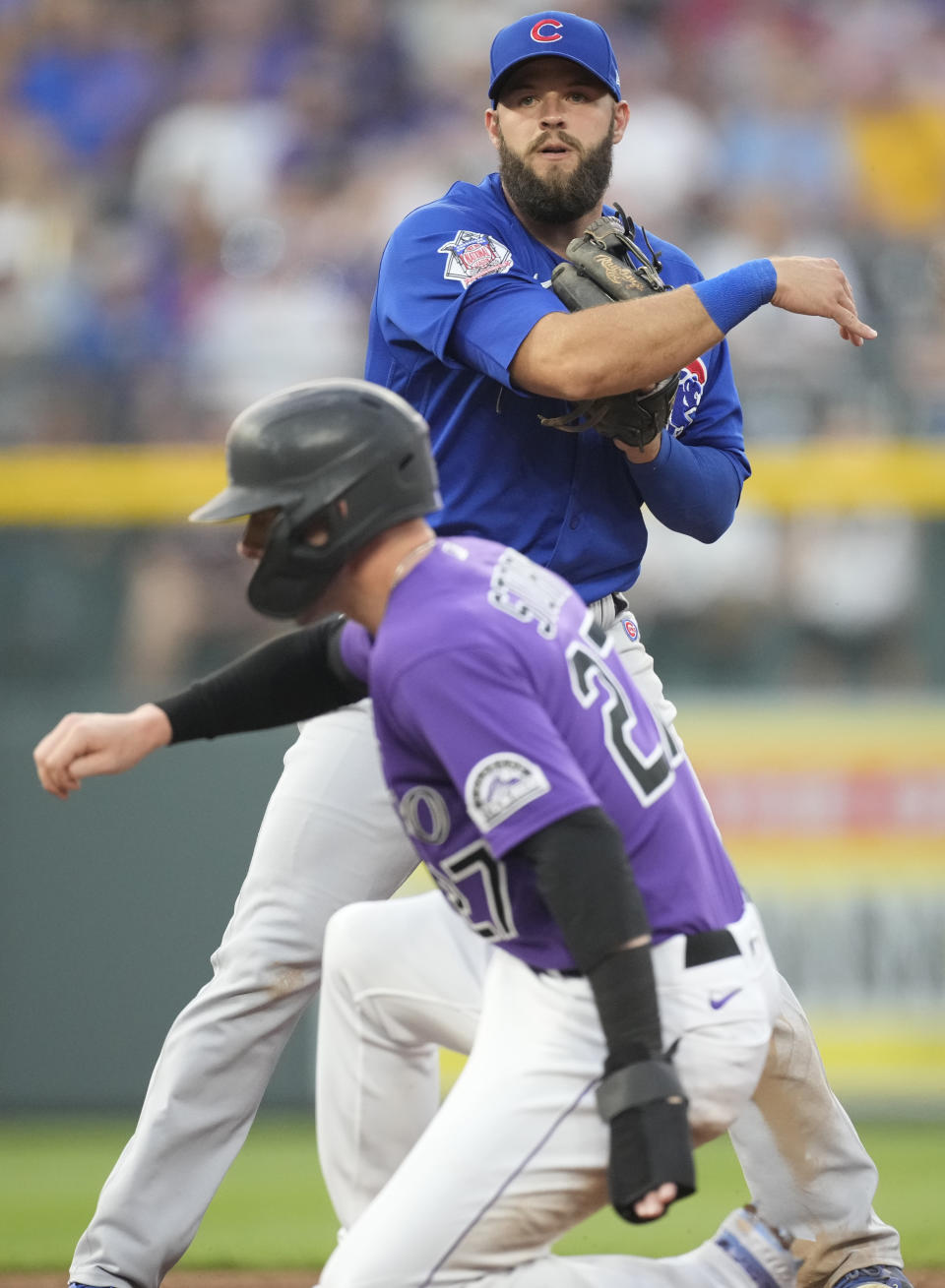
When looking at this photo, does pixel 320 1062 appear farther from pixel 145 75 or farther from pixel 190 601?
pixel 145 75

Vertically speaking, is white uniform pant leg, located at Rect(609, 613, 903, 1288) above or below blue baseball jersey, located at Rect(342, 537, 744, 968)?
below

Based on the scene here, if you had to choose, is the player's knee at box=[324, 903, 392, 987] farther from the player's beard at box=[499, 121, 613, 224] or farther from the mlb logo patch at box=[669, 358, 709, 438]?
the player's beard at box=[499, 121, 613, 224]

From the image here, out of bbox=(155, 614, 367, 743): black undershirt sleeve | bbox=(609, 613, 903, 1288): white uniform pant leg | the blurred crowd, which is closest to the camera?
bbox=(155, 614, 367, 743): black undershirt sleeve

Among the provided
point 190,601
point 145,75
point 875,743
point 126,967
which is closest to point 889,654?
point 875,743

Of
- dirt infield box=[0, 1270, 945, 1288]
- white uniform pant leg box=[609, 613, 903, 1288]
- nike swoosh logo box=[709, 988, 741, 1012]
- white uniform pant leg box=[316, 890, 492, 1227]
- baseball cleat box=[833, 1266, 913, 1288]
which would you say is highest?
nike swoosh logo box=[709, 988, 741, 1012]

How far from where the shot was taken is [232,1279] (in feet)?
13.9

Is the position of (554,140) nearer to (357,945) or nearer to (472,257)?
(472,257)

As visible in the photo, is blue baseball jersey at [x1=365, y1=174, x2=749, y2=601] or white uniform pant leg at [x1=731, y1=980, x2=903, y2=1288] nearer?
white uniform pant leg at [x1=731, y1=980, x2=903, y2=1288]

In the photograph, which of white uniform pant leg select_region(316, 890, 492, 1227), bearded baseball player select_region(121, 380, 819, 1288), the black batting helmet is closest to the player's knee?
white uniform pant leg select_region(316, 890, 492, 1227)

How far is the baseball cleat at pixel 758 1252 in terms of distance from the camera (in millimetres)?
2928

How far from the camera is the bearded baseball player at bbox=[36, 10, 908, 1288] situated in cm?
325

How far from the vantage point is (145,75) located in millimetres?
9836

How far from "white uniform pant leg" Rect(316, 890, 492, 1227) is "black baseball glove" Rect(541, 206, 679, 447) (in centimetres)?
95

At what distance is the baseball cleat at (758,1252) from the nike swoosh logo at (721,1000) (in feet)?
1.75
